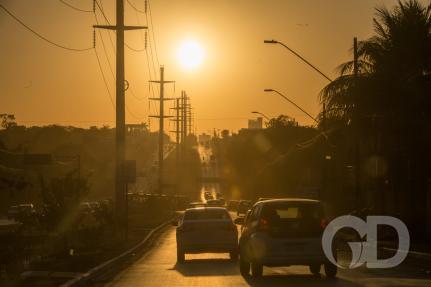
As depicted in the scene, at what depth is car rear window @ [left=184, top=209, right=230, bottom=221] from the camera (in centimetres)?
3000

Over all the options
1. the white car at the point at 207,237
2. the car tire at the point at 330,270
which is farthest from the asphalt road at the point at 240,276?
the white car at the point at 207,237

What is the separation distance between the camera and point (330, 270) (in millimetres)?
21359

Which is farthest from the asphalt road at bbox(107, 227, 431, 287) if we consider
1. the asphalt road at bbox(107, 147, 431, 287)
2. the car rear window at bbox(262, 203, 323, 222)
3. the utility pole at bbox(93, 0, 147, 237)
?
the utility pole at bbox(93, 0, 147, 237)

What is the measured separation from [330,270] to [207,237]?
8.19 m

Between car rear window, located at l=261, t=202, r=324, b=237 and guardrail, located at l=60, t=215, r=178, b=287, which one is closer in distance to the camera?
guardrail, located at l=60, t=215, r=178, b=287

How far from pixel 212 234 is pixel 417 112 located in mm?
15877

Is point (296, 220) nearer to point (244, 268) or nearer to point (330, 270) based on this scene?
point (330, 270)

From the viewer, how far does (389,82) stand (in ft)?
139

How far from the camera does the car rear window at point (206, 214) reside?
30000 mm

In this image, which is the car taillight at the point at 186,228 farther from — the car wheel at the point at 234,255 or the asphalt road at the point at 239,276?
the car wheel at the point at 234,255

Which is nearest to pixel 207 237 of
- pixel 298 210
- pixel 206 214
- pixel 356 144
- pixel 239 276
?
pixel 206 214

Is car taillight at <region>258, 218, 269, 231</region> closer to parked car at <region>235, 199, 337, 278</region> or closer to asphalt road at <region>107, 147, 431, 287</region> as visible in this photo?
parked car at <region>235, 199, 337, 278</region>

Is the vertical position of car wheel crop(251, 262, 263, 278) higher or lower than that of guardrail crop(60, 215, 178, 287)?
higher

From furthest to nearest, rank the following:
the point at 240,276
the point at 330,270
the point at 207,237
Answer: the point at 207,237, the point at 240,276, the point at 330,270
